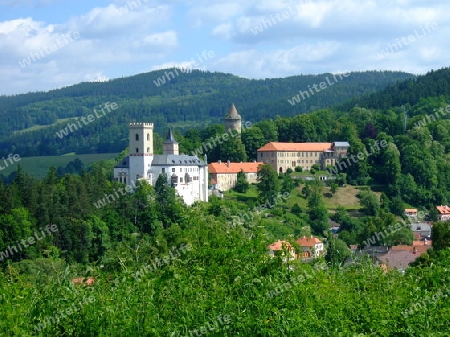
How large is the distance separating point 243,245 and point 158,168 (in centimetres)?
5345

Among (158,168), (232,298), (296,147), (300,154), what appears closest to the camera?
(232,298)

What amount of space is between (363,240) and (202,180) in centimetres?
1638

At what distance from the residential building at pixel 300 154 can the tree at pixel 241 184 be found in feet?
29.9

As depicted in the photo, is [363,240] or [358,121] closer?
[363,240]

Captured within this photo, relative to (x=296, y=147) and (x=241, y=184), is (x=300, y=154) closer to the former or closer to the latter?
(x=296, y=147)

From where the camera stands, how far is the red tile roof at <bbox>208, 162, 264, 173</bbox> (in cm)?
8306

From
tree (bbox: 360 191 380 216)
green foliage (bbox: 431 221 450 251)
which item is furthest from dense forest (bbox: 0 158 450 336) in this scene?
tree (bbox: 360 191 380 216)

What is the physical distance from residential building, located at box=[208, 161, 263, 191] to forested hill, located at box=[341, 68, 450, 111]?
46.0 m

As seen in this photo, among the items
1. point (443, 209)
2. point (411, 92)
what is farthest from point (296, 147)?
point (411, 92)

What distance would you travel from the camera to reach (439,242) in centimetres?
3875

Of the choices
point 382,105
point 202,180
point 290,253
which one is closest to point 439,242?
point 290,253

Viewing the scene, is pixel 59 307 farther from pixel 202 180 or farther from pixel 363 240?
pixel 202 180

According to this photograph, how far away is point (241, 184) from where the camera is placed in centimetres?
8238

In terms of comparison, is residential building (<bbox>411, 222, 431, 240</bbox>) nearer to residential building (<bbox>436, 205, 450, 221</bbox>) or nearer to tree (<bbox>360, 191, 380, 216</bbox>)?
residential building (<bbox>436, 205, 450, 221</bbox>)
